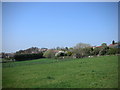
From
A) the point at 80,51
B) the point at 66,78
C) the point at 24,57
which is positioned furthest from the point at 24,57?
the point at 66,78

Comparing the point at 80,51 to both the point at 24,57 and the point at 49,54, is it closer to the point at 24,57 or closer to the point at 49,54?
the point at 49,54

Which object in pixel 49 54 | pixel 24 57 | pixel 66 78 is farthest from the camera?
pixel 49 54

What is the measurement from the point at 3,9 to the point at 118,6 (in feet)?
11.9

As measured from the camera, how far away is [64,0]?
376cm

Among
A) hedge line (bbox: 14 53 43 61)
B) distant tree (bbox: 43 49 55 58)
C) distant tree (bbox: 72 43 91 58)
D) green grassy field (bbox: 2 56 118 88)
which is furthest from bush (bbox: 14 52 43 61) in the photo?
green grassy field (bbox: 2 56 118 88)

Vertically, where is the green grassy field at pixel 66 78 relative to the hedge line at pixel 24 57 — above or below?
above

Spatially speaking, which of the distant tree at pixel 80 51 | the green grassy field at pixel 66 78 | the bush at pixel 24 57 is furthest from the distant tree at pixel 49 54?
the green grassy field at pixel 66 78

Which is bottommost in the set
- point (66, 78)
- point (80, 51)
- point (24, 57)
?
point (24, 57)

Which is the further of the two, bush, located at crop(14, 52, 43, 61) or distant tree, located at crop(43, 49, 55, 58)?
distant tree, located at crop(43, 49, 55, 58)

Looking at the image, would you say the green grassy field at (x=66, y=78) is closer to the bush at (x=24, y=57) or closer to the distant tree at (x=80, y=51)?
the bush at (x=24, y=57)

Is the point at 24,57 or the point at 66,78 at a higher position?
the point at 66,78

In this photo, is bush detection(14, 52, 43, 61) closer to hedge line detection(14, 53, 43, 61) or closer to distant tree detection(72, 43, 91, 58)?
hedge line detection(14, 53, 43, 61)

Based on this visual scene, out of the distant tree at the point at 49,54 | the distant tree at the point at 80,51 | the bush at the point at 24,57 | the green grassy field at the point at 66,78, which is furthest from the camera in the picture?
the distant tree at the point at 49,54

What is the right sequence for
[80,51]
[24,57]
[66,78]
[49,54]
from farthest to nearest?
[49,54], [80,51], [24,57], [66,78]
